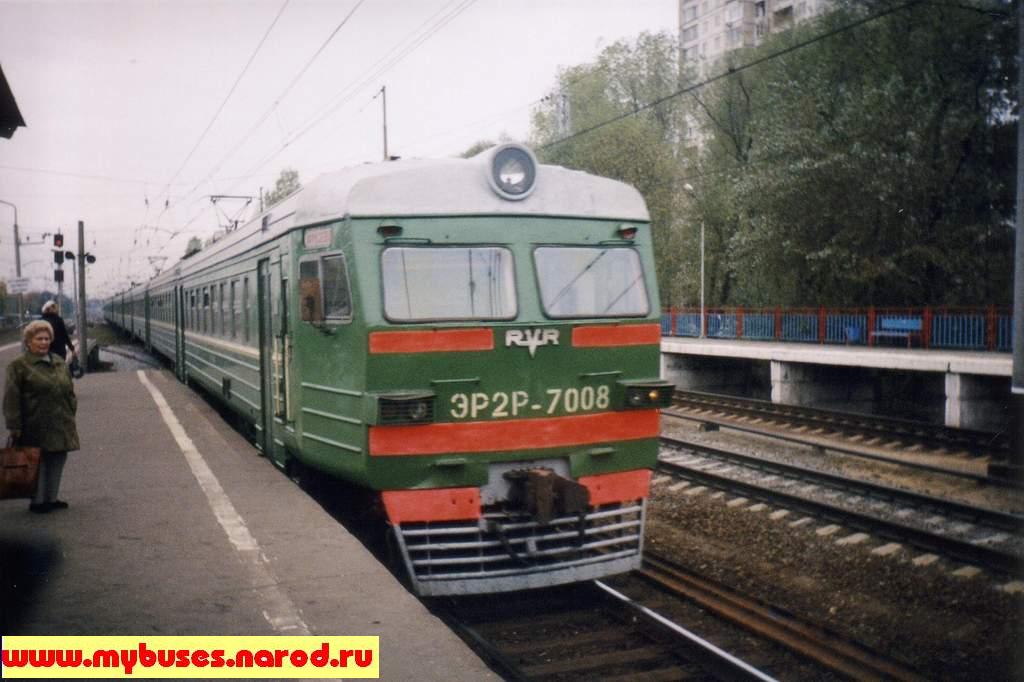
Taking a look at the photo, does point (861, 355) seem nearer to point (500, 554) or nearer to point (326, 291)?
point (500, 554)

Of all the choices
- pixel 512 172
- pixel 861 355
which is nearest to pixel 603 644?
pixel 512 172

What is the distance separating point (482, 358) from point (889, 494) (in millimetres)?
5825

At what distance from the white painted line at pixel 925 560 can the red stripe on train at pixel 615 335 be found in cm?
309

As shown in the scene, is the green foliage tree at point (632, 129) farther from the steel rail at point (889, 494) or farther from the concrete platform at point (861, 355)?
the steel rail at point (889, 494)

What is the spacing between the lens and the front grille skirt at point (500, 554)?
19.8ft

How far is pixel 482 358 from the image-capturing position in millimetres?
6199

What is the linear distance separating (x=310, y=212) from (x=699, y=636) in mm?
4145

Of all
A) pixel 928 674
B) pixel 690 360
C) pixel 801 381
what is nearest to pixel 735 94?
pixel 690 360

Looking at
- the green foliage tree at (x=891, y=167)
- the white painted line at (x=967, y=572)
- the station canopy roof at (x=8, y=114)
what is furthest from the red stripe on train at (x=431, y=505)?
the green foliage tree at (x=891, y=167)

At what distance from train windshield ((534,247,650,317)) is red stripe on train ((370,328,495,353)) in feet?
1.86

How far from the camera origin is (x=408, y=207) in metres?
6.25

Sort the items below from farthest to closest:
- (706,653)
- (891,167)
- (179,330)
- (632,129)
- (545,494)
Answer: (632,129) < (891,167) < (179,330) < (545,494) < (706,653)

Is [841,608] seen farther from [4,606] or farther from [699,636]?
[4,606]

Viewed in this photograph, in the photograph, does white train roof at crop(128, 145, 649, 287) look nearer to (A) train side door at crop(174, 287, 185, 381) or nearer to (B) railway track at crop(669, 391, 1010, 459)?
(B) railway track at crop(669, 391, 1010, 459)
